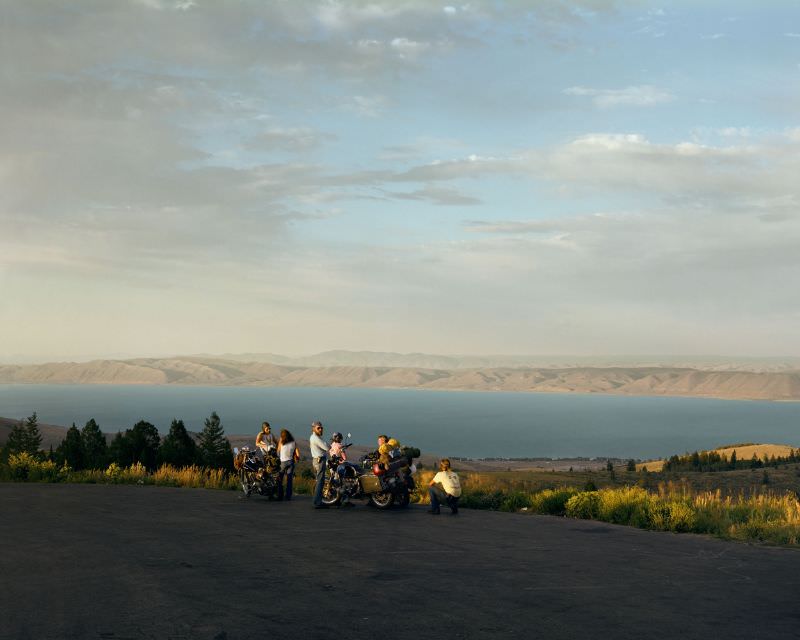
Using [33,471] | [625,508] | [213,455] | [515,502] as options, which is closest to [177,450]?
[213,455]

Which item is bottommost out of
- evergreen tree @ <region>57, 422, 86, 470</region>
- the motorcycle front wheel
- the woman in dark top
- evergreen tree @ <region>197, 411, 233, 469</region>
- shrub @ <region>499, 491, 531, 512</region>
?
evergreen tree @ <region>197, 411, 233, 469</region>

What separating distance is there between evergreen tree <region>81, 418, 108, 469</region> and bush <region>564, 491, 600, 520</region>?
3345 centimetres

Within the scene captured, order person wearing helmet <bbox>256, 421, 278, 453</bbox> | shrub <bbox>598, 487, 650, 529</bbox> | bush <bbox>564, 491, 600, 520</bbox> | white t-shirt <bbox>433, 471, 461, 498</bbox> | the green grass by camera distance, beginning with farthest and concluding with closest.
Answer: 1. person wearing helmet <bbox>256, 421, 278, 453</bbox>
2. bush <bbox>564, 491, 600, 520</bbox>
3. white t-shirt <bbox>433, 471, 461, 498</bbox>
4. shrub <bbox>598, 487, 650, 529</bbox>
5. the green grass

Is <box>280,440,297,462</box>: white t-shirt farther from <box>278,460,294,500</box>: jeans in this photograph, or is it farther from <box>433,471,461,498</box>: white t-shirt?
<box>433,471,461,498</box>: white t-shirt

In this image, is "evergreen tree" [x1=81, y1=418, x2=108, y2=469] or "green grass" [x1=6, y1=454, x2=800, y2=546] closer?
"green grass" [x1=6, y1=454, x2=800, y2=546]

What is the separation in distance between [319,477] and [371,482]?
1.33 m

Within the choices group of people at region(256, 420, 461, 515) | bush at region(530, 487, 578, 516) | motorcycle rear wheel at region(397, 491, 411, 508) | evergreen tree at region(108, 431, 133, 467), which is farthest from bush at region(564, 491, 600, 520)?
evergreen tree at region(108, 431, 133, 467)

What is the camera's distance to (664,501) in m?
19.3

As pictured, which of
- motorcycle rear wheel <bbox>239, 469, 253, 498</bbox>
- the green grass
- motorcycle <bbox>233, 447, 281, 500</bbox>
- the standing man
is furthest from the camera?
motorcycle rear wheel <bbox>239, 469, 253, 498</bbox>

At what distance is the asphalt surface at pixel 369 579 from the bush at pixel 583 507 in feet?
4.44

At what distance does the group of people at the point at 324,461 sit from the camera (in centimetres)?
1877

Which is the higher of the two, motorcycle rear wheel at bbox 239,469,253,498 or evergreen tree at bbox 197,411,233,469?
motorcycle rear wheel at bbox 239,469,253,498

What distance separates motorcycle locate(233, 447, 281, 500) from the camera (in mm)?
20703

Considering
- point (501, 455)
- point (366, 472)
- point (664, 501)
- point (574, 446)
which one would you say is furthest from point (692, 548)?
point (574, 446)
